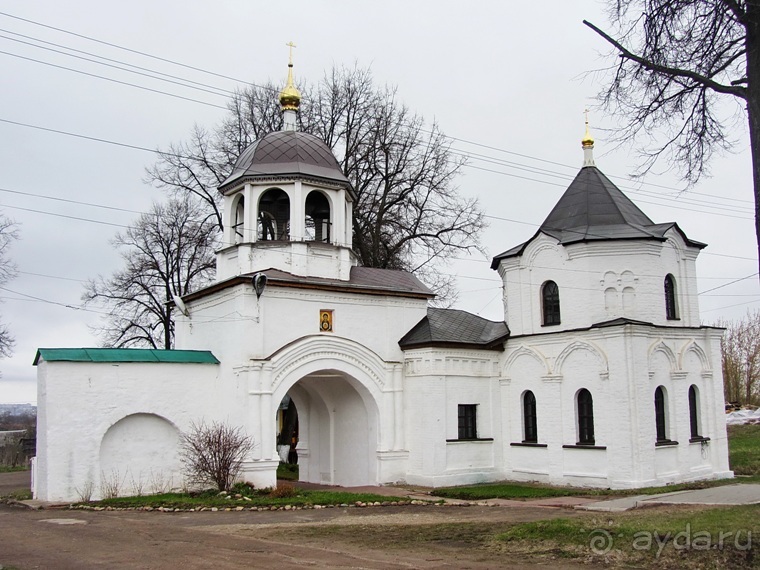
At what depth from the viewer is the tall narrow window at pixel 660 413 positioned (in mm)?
18984

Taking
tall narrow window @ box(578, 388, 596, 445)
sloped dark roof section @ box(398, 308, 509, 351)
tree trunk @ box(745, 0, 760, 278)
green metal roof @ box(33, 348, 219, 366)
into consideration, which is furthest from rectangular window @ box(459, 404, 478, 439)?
tree trunk @ box(745, 0, 760, 278)

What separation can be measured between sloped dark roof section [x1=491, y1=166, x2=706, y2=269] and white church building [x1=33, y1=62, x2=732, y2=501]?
0.23 feet

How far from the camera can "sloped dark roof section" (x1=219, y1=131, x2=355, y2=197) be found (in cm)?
2009

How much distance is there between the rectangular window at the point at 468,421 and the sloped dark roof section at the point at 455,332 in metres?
1.64

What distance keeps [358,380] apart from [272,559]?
32.5 feet

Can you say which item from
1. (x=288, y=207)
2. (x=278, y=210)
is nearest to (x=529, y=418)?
(x=288, y=207)

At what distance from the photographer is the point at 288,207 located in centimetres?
2138

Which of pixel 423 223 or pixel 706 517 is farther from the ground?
pixel 423 223

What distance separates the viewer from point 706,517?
11117mm

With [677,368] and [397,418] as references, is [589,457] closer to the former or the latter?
[677,368]

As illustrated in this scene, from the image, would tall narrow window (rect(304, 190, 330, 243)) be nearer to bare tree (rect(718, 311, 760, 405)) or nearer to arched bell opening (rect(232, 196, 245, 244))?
arched bell opening (rect(232, 196, 245, 244))

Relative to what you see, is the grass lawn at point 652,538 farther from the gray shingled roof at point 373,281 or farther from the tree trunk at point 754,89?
the gray shingled roof at point 373,281

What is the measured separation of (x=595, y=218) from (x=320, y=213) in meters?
7.54

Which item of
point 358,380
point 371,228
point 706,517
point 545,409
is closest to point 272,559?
point 706,517
